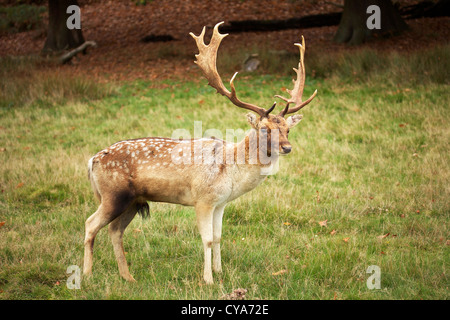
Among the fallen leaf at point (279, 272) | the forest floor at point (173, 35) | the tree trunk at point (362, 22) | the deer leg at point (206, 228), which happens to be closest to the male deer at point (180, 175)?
the deer leg at point (206, 228)

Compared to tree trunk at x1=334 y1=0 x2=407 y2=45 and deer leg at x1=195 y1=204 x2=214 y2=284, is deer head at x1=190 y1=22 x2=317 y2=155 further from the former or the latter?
tree trunk at x1=334 y1=0 x2=407 y2=45

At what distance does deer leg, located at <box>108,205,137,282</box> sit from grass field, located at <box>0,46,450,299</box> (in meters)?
0.14

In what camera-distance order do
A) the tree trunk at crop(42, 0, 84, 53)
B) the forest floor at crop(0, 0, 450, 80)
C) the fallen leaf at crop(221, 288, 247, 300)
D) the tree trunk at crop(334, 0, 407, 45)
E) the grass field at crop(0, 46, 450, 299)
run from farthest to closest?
the tree trunk at crop(42, 0, 84, 53), the tree trunk at crop(334, 0, 407, 45), the forest floor at crop(0, 0, 450, 80), the grass field at crop(0, 46, 450, 299), the fallen leaf at crop(221, 288, 247, 300)

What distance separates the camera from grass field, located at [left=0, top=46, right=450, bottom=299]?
4766 millimetres

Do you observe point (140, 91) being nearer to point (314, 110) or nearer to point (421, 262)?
point (314, 110)

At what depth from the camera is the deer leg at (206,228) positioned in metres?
4.82

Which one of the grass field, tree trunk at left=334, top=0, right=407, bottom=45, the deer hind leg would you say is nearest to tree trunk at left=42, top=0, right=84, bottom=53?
the grass field

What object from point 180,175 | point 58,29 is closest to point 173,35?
point 58,29

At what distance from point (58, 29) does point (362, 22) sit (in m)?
12.2

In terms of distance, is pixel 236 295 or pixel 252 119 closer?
pixel 236 295

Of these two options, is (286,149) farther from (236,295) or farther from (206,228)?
(236,295)

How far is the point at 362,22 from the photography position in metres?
16.2

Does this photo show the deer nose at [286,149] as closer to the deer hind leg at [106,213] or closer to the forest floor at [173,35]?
the deer hind leg at [106,213]

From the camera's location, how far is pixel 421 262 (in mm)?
4906
